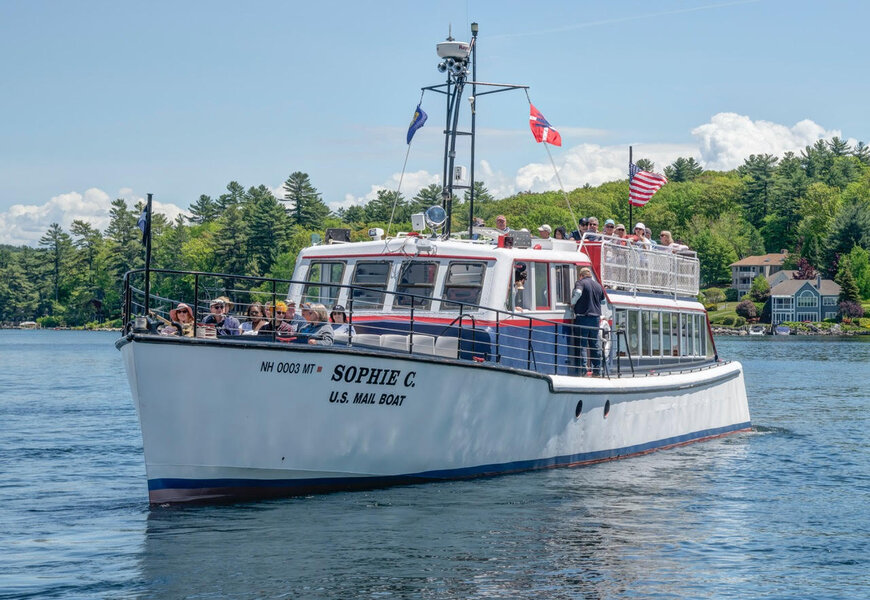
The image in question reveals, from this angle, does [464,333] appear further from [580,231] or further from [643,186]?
[643,186]

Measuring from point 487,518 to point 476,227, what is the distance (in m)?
6.44

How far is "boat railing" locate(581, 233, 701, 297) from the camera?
1909cm

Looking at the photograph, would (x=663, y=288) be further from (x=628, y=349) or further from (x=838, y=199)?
(x=838, y=199)

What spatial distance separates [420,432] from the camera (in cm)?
1498

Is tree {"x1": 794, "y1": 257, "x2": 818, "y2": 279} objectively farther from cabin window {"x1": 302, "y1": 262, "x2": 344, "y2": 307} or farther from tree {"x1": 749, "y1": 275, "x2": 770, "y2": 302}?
cabin window {"x1": 302, "y1": 262, "x2": 344, "y2": 307}

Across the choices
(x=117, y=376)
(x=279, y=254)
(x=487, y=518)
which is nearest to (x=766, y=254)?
(x=279, y=254)

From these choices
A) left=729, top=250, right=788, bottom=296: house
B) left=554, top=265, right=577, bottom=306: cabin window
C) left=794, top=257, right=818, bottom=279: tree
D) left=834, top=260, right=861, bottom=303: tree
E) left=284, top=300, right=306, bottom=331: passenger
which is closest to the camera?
left=284, top=300, right=306, bottom=331: passenger

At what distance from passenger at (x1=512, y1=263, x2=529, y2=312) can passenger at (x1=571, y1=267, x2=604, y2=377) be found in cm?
92

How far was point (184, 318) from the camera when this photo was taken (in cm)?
1408

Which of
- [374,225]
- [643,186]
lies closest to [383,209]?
[374,225]

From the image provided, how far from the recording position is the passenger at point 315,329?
14410 millimetres

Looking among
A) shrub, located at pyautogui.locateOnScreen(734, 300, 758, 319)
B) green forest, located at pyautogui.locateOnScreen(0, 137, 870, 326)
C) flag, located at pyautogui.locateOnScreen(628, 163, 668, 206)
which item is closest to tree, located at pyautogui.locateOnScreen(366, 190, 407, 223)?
green forest, located at pyautogui.locateOnScreen(0, 137, 870, 326)

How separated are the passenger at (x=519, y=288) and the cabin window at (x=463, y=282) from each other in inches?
21.4

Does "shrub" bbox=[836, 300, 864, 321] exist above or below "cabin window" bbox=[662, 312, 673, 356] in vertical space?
above
